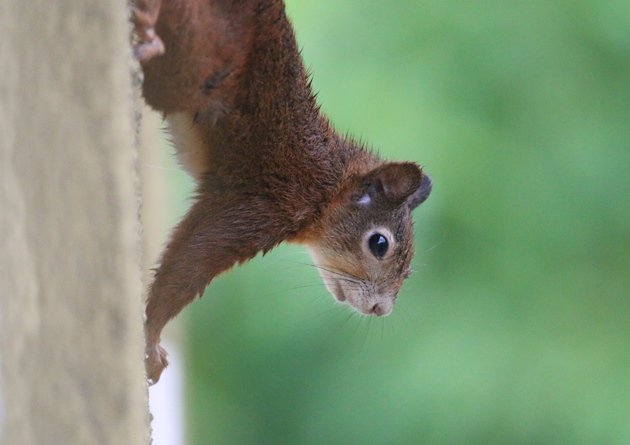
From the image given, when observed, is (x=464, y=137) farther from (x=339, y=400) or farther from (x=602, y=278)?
(x=339, y=400)

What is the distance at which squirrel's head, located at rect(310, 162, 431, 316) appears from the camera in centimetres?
92

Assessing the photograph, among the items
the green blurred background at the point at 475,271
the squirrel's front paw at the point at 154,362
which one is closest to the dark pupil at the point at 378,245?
the squirrel's front paw at the point at 154,362

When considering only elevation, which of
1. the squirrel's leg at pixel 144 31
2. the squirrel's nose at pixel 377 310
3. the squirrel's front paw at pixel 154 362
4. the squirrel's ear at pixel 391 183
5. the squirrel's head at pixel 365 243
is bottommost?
the squirrel's front paw at pixel 154 362

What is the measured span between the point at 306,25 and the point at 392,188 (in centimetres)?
80

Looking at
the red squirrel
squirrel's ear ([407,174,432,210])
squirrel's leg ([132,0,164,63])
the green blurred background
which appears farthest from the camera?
the green blurred background

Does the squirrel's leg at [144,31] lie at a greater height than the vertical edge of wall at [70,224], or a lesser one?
greater

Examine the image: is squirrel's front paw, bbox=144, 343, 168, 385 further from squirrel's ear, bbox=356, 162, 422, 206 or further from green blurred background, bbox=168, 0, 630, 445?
green blurred background, bbox=168, 0, 630, 445

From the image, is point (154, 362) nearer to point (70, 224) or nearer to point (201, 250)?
point (201, 250)

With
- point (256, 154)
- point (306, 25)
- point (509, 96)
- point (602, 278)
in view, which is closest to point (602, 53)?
point (509, 96)

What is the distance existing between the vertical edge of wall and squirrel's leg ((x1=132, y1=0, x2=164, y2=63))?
121 mm

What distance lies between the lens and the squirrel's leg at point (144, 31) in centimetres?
54

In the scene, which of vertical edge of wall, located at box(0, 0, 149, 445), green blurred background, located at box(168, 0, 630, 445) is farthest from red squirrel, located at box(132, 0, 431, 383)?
green blurred background, located at box(168, 0, 630, 445)

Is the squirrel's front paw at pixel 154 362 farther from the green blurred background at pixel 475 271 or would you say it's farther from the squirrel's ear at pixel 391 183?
the green blurred background at pixel 475 271

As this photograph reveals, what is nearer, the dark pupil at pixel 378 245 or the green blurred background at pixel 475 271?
the dark pupil at pixel 378 245
